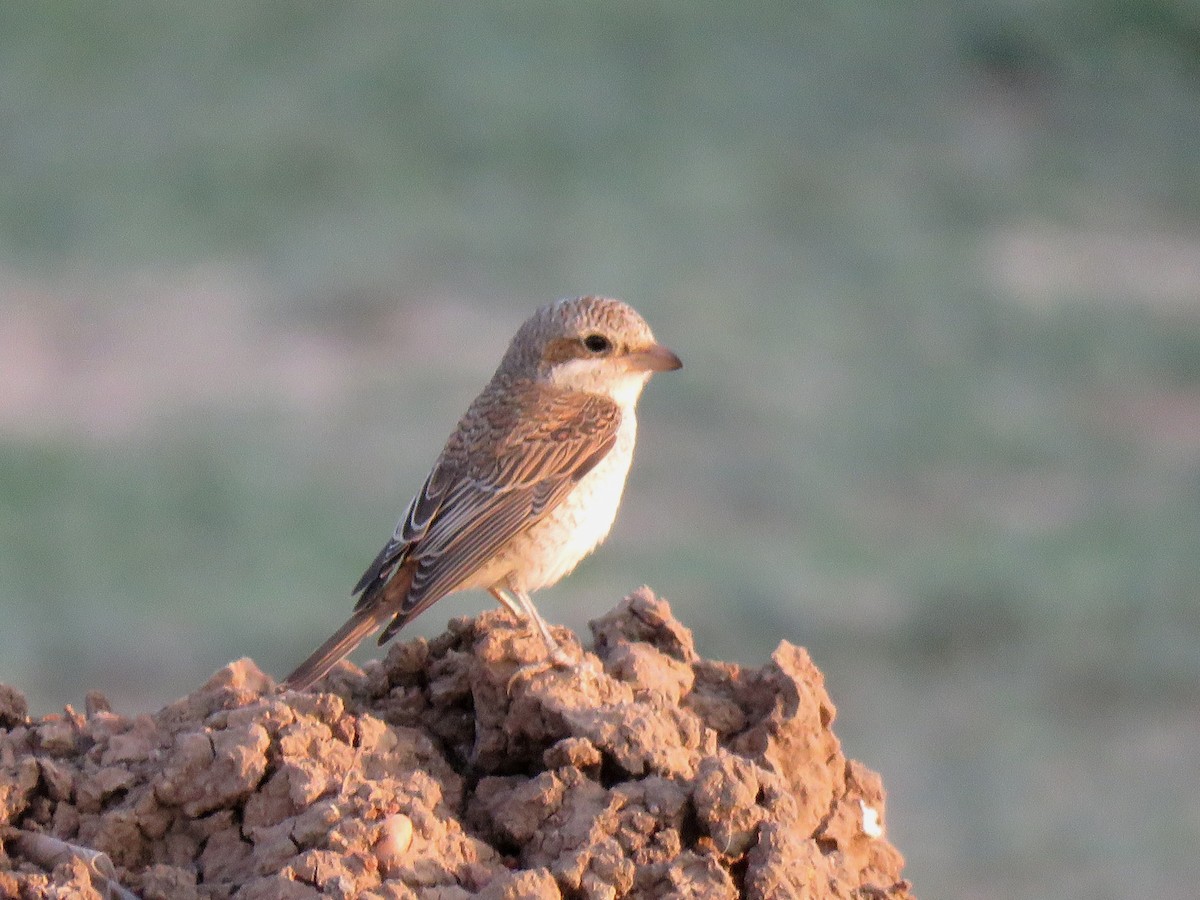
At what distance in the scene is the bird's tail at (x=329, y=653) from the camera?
7.15 m

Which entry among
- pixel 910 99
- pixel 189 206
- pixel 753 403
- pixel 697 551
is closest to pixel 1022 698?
pixel 697 551

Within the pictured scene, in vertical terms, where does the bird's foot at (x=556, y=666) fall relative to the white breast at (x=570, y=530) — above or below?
below

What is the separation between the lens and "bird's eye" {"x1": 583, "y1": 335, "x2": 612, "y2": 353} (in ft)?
29.1

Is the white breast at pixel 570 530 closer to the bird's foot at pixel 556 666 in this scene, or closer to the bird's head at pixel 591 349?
the bird's head at pixel 591 349

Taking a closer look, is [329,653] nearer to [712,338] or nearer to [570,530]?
[570,530]

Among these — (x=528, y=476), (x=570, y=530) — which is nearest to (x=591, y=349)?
(x=528, y=476)

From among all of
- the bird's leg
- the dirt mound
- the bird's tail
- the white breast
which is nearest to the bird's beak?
the white breast

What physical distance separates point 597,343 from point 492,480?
2.55 ft

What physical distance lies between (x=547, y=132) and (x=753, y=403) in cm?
575

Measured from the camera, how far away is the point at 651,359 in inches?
350

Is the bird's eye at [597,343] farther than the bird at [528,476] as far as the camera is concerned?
Yes

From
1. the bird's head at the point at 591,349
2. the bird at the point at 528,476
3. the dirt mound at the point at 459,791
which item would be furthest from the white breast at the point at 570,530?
the dirt mound at the point at 459,791

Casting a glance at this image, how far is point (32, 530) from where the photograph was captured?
1805 centimetres

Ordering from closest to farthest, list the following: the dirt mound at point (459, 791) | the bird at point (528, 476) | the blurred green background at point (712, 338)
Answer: the dirt mound at point (459, 791) → the bird at point (528, 476) → the blurred green background at point (712, 338)
